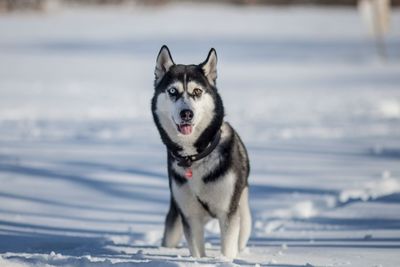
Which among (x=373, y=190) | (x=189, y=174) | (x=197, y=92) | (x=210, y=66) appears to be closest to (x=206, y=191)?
(x=189, y=174)

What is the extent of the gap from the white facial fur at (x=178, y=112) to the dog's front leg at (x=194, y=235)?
1.55ft

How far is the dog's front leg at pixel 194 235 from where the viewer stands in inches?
183

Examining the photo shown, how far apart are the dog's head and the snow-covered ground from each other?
862mm

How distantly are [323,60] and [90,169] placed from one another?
18.8 m

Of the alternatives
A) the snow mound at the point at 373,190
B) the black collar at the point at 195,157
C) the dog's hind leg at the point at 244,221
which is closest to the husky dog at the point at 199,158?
the black collar at the point at 195,157

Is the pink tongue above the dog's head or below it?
below

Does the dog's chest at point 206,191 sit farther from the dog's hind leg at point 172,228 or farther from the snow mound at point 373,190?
the snow mound at point 373,190

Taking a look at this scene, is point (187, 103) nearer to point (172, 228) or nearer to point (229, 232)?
point (229, 232)

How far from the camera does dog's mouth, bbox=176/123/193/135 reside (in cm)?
449

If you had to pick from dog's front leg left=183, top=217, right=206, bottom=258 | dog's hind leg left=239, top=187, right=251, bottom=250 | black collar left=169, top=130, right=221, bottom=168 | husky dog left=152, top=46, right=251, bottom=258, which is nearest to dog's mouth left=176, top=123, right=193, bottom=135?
husky dog left=152, top=46, right=251, bottom=258

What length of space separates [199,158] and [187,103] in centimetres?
40

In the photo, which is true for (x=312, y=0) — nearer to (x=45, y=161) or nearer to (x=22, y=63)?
(x=22, y=63)

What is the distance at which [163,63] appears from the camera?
486 centimetres

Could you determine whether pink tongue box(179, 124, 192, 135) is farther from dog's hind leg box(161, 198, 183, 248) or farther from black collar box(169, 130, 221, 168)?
dog's hind leg box(161, 198, 183, 248)
